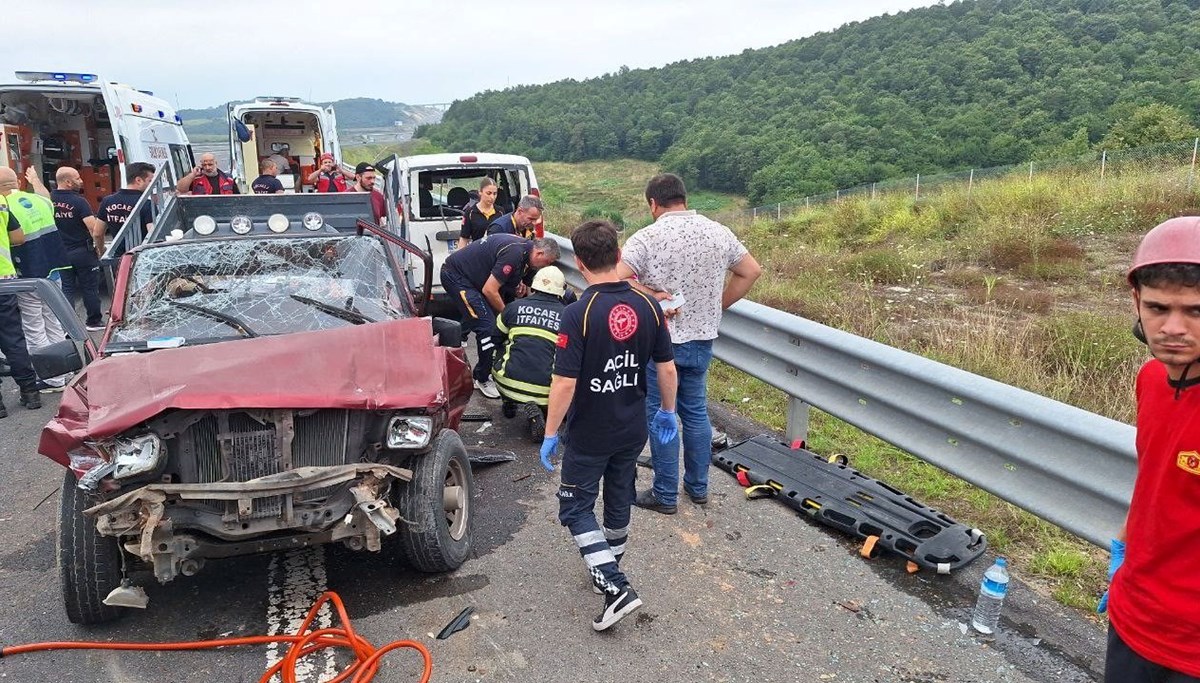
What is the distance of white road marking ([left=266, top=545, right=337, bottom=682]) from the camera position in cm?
313

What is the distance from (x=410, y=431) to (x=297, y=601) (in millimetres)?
954

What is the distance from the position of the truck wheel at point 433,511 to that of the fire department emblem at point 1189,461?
111 inches

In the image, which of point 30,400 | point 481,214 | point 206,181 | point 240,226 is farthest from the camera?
point 206,181

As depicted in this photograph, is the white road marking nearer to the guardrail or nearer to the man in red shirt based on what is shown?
the man in red shirt

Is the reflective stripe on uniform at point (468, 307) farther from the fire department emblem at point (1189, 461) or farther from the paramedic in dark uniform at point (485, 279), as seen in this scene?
the fire department emblem at point (1189, 461)

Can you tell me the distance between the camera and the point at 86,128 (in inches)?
516

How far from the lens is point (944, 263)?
35.3 ft

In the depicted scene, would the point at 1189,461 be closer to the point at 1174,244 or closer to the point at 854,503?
the point at 1174,244

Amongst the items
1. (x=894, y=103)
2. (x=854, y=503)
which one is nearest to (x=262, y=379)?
(x=854, y=503)

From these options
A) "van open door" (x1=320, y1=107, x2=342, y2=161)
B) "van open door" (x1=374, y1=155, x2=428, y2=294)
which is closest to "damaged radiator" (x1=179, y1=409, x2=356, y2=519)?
"van open door" (x1=374, y1=155, x2=428, y2=294)

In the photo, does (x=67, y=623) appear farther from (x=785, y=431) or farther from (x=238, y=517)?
(x=785, y=431)

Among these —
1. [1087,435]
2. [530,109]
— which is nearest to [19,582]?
[1087,435]

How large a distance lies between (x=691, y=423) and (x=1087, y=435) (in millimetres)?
1974

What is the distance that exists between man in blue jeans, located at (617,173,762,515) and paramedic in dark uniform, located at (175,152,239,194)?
8005 millimetres
